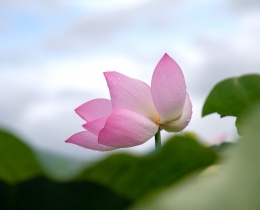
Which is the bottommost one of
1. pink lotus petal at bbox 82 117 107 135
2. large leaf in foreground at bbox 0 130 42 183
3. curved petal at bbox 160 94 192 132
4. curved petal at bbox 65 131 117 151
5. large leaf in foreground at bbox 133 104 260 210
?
large leaf in foreground at bbox 133 104 260 210

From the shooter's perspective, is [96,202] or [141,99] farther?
[141,99]

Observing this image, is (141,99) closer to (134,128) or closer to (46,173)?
(134,128)

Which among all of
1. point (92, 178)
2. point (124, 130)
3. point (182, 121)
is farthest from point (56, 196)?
point (182, 121)

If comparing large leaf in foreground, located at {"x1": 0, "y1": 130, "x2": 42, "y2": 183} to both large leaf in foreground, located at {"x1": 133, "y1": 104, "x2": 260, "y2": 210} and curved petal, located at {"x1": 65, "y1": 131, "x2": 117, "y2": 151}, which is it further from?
curved petal, located at {"x1": 65, "y1": 131, "x2": 117, "y2": 151}

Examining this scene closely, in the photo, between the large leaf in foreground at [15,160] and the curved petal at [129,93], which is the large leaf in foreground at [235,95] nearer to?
the curved petal at [129,93]

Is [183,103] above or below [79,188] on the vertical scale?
above

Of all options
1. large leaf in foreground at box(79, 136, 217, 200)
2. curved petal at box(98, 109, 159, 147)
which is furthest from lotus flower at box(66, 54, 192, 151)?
large leaf in foreground at box(79, 136, 217, 200)

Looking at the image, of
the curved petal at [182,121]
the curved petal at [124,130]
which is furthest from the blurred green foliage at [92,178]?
the curved petal at [182,121]

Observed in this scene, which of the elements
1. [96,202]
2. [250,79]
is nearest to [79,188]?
[96,202]
